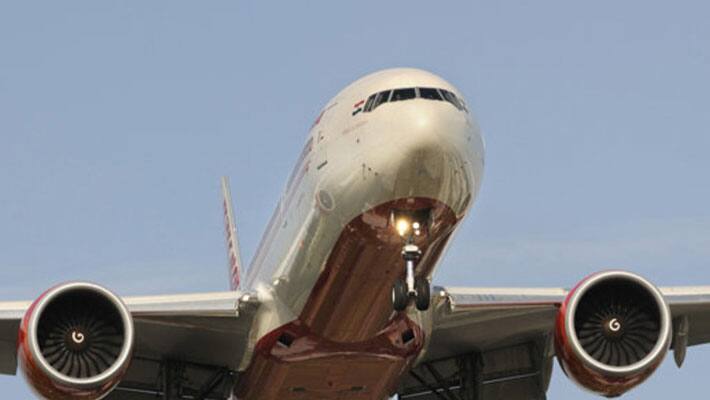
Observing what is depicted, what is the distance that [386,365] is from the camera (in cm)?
3070

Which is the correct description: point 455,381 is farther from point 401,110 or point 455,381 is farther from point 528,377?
point 401,110

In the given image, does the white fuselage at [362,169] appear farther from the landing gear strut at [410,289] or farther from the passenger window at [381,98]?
the landing gear strut at [410,289]

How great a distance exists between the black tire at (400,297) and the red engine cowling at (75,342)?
3.88 meters

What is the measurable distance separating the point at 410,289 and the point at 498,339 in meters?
5.34

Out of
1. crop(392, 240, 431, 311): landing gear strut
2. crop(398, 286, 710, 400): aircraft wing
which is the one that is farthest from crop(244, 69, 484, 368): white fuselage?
crop(398, 286, 710, 400): aircraft wing

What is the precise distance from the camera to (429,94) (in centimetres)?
2817

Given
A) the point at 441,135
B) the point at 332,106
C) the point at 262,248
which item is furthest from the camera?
the point at 262,248

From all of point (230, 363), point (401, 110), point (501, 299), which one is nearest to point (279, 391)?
point (230, 363)

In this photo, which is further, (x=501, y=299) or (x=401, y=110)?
(x=501, y=299)

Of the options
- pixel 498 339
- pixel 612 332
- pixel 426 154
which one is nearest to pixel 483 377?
pixel 498 339

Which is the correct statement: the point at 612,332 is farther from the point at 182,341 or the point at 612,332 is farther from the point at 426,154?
the point at 182,341

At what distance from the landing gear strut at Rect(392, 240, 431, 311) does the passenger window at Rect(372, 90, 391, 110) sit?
77.8 inches

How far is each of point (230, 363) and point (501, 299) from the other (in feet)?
14.6

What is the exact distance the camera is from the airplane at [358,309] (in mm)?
27984
